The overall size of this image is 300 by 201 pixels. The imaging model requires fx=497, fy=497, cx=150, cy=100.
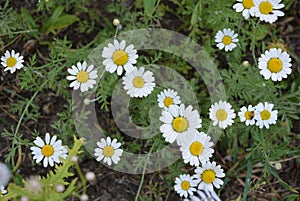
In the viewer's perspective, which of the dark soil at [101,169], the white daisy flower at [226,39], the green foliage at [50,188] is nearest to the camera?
the green foliage at [50,188]

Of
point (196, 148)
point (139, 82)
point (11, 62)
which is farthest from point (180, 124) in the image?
point (11, 62)

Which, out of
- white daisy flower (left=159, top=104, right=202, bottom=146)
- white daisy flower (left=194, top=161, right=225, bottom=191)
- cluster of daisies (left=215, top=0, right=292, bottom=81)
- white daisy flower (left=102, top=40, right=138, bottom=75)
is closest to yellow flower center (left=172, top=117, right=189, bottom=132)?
white daisy flower (left=159, top=104, right=202, bottom=146)

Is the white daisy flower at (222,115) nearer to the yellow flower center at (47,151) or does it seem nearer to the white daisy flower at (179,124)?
the white daisy flower at (179,124)

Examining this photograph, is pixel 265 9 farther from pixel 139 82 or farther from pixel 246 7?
pixel 139 82

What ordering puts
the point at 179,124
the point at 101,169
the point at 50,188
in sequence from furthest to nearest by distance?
the point at 101,169
the point at 179,124
the point at 50,188

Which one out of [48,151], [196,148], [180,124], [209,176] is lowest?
[209,176]

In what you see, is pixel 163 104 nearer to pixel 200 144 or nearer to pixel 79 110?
pixel 200 144

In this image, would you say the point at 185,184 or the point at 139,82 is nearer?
the point at 139,82

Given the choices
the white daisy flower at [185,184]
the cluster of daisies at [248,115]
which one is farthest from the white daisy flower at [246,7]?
the white daisy flower at [185,184]
